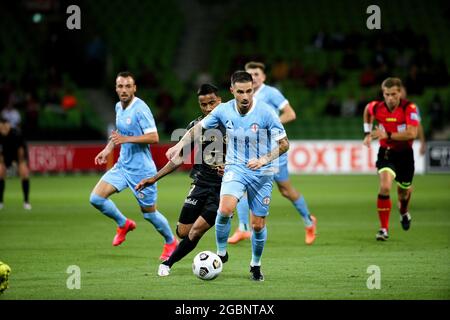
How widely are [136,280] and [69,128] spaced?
18959 millimetres

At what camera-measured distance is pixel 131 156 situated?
1196 cm

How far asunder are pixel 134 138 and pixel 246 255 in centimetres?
211

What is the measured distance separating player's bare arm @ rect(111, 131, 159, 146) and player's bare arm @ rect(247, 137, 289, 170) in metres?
2.55

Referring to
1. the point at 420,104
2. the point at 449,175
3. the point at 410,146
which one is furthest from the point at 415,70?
the point at 410,146

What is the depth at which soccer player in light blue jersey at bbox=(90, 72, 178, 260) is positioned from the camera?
11.7 metres

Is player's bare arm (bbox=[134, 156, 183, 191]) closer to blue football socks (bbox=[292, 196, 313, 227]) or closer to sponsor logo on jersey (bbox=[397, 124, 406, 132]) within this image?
blue football socks (bbox=[292, 196, 313, 227])

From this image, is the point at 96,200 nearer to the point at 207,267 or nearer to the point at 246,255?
the point at 246,255

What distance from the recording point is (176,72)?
33.8m

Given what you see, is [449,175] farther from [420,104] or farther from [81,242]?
[81,242]

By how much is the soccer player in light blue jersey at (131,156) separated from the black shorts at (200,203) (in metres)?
1.06

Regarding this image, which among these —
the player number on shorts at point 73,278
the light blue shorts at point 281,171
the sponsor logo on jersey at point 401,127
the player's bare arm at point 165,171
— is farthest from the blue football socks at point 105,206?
the sponsor logo on jersey at point 401,127

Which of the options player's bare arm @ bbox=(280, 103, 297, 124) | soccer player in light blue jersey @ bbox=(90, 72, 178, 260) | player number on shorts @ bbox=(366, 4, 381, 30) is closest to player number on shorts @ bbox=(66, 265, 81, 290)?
soccer player in light blue jersey @ bbox=(90, 72, 178, 260)

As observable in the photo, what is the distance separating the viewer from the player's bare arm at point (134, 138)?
11.5 metres

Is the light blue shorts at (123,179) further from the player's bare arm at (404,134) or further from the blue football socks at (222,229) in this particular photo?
the player's bare arm at (404,134)
